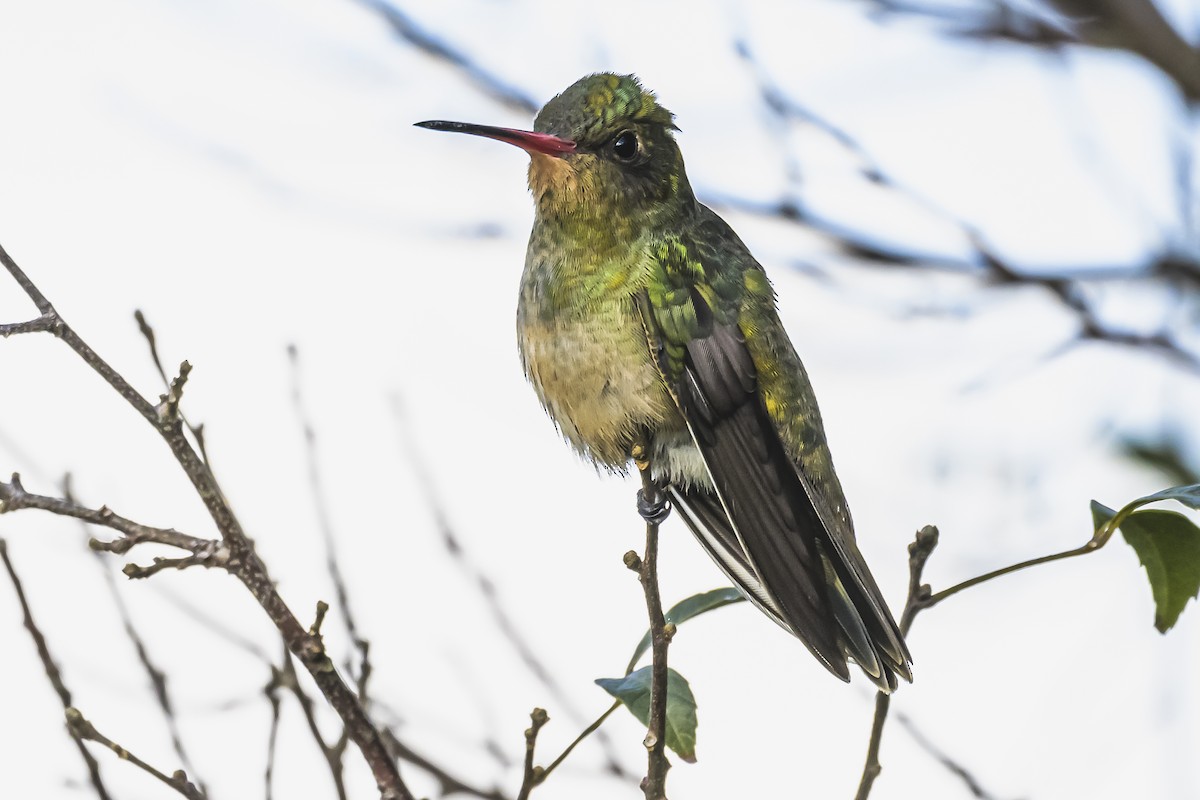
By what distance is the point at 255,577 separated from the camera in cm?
217

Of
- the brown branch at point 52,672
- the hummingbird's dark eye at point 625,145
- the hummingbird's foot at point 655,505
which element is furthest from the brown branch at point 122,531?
the hummingbird's dark eye at point 625,145

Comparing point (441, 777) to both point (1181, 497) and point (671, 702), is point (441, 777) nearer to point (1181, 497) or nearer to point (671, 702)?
point (671, 702)

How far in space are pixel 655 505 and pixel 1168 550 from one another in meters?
1.36

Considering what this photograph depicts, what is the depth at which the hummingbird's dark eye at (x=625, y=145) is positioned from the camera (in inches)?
158

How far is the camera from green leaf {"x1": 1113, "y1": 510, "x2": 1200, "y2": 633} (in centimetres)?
258

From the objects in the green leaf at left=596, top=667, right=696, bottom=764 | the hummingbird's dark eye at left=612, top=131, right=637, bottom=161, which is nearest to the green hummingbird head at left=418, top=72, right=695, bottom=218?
the hummingbird's dark eye at left=612, top=131, right=637, bottom=161

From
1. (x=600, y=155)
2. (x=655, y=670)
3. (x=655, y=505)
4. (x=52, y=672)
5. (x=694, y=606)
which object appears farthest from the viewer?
(x=600, y=155)

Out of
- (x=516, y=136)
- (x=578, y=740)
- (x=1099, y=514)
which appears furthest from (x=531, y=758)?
(x=516, y=136)

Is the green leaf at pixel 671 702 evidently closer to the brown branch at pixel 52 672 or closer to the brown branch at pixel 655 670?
the brown branch at pixel 655 670

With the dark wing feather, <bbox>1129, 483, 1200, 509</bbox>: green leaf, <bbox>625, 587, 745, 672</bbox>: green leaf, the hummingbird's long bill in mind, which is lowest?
<bbox>1129, 483, 1200, 509</bbox>: green leaf

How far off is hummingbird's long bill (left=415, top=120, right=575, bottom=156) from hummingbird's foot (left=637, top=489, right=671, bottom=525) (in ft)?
3.48

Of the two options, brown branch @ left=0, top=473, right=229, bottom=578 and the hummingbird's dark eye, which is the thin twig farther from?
the hummingbird's dark eye

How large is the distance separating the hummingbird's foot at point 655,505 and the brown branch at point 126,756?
147 centimetres

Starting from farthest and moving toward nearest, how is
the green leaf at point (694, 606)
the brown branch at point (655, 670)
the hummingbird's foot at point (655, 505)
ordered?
the hummingbird's foot at point (655, 505) < the green leaf at point (694, 606) < the brown branch at point (655, 670)
